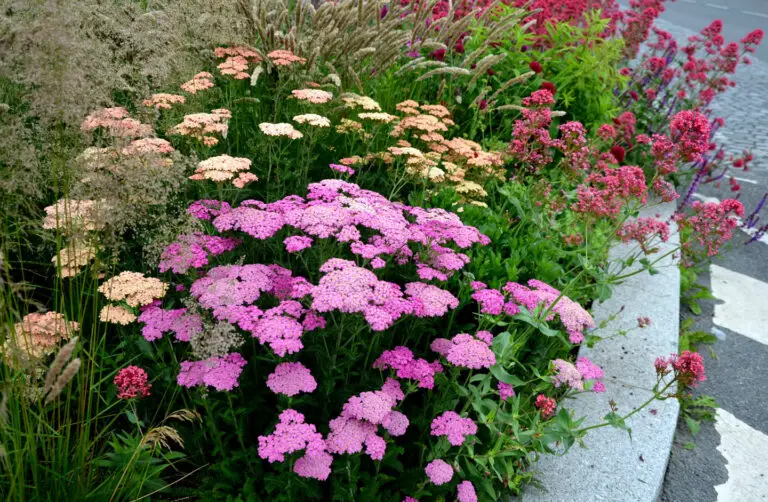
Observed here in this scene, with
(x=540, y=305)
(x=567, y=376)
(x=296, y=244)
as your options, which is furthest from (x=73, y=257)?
(x=567, y=376)

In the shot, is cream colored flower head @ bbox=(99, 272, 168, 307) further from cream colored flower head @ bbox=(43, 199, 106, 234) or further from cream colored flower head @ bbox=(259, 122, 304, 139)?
cream colored flower head @ bbox=(259, 122, 304, 139)

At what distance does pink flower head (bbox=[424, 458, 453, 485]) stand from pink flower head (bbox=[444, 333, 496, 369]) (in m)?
0.37

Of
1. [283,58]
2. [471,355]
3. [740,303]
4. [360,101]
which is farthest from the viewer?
[740,303]

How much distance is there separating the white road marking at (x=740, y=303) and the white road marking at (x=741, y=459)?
1072 mm

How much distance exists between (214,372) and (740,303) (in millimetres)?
4384

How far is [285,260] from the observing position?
2822mm

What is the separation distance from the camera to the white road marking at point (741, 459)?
2.95 m

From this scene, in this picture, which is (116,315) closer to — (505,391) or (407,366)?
(407,366)

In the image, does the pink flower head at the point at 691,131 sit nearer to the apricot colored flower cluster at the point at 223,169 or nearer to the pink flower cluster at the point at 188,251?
the apricot colored flower cluster at the point at 223,169

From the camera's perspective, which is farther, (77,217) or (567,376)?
(567,376)

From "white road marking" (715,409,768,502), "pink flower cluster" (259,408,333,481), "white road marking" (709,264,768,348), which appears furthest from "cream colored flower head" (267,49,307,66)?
"white road marking" (709,264,768,348)

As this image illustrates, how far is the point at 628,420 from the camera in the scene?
118 inches

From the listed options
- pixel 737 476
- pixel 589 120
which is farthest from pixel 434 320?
pixel 589 120

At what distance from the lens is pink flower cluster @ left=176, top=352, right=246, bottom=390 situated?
191 centimetres
